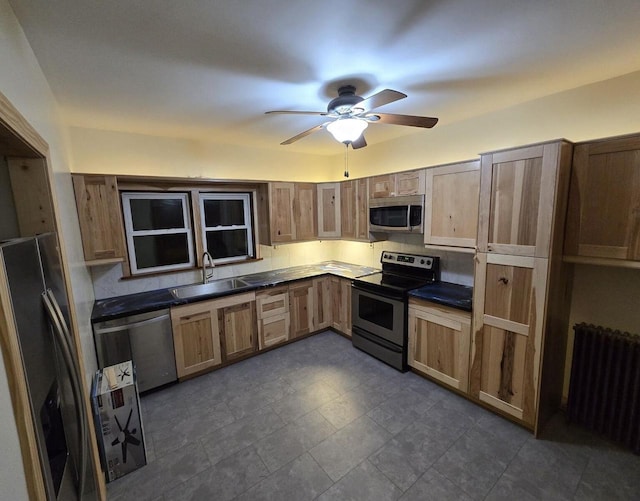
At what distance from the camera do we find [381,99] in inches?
65.5

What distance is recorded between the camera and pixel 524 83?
6.68 ft

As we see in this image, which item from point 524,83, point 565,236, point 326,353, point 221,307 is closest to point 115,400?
point 221,307

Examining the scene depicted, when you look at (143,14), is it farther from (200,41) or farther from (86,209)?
(86,209)

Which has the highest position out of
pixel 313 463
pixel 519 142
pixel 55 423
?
pixel 519 142

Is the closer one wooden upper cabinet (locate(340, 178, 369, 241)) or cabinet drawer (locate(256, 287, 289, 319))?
cabinet drawer (locate(256, 287, 289, 319))

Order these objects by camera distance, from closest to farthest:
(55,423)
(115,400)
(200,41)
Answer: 1. (55,423)
2. (200,41)
3. (115,400)

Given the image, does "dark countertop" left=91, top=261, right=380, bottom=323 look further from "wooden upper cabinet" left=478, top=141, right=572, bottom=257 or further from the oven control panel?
"wooden upper cabinet" left=478, top=141, right=572, bottom=257

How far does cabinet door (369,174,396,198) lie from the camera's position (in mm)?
Result: 3127

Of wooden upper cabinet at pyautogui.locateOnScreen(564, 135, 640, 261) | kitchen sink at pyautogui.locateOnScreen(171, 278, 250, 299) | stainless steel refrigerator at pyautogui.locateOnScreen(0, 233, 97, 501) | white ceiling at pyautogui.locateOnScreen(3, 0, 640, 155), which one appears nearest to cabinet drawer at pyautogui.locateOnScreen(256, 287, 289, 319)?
kitchen sink at pyautogui.locateOnScreen(171, 278, 250, 299)

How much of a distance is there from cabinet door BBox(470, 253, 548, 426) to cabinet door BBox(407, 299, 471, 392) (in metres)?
0.09

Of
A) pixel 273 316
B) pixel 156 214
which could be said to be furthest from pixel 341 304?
pixel 156 214

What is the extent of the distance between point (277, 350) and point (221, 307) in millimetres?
936

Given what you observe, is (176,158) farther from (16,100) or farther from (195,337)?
(16,100)

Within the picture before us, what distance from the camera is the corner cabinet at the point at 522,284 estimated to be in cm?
191
